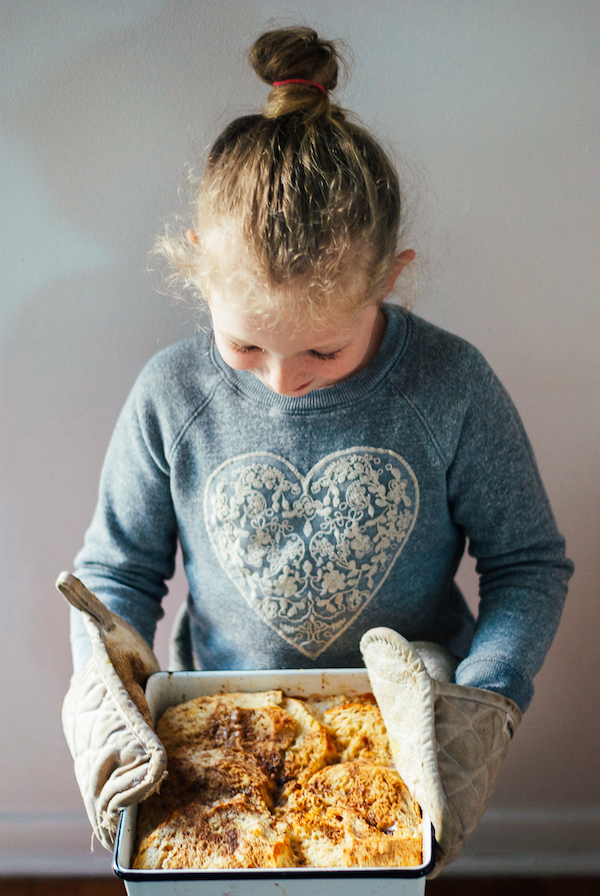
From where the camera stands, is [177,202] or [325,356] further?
[177,202]

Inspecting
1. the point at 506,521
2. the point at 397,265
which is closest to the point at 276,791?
the point at 506,521

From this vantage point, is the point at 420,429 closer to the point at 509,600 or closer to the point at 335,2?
the point at 509,600

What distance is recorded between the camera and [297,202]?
0.67m

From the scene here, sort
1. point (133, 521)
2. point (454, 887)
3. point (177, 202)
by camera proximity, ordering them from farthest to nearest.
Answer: point (454, 887), point (177, 202), point (133, 521)

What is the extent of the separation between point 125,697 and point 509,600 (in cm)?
46

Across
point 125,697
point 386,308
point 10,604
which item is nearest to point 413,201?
point 386,308

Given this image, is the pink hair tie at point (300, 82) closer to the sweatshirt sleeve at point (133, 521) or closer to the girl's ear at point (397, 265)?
the girl's ear at point (397, 265)

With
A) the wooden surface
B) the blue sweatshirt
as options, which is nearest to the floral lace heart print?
the blue sweatshirt

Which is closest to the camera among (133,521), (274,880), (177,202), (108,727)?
(274,880)

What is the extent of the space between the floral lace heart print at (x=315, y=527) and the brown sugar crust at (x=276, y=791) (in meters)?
0.14

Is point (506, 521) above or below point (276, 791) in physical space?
above

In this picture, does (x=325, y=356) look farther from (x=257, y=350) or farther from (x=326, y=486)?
(x=326, y=486)

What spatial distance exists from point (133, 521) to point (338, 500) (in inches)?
10.5

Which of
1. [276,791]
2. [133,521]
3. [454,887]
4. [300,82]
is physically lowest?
[454,887]
